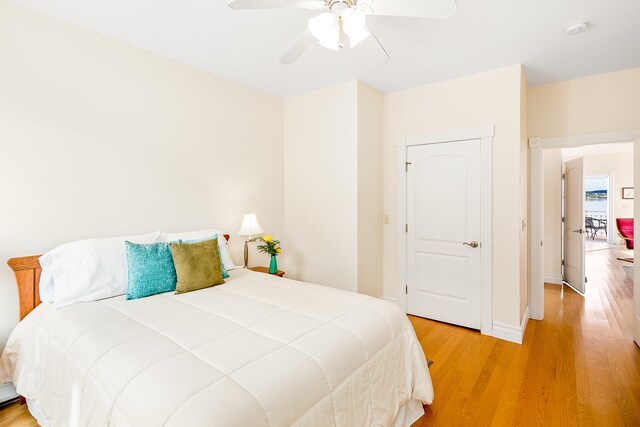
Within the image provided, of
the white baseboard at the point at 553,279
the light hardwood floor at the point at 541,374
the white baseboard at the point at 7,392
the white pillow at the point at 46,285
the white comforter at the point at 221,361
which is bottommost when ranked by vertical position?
the light hardwood floor at the point at 541,374

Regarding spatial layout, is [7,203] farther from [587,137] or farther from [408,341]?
[587,137]

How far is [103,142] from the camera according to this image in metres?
2.43

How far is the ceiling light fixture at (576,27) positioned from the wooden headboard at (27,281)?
4.04m

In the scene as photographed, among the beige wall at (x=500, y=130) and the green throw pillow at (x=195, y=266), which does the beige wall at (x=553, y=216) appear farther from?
the green throw pillow at (x=195, y=266)

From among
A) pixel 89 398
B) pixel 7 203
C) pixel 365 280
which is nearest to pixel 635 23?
pixel 365 280

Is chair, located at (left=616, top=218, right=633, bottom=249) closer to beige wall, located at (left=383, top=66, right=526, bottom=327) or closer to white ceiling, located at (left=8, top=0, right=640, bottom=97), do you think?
white ceiling, located at (left=8, top=0, right=640, bottom=97)

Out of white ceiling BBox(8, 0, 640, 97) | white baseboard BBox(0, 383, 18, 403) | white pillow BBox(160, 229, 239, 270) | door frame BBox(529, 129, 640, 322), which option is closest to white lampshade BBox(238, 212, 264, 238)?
white pillow BBox(160, 229, 239, 270)

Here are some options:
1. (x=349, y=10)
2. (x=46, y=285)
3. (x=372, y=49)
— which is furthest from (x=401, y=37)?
(x=46, y=285)

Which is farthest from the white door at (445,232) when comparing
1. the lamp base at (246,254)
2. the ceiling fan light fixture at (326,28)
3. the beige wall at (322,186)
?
the ceiling fan light fixture at (326,28)

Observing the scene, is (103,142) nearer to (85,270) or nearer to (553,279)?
(85,270)

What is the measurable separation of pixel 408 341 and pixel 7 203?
8.83 ft

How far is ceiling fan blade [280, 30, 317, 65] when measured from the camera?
1.83m

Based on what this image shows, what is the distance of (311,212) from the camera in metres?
3.74

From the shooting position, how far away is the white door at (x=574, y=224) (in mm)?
4266
